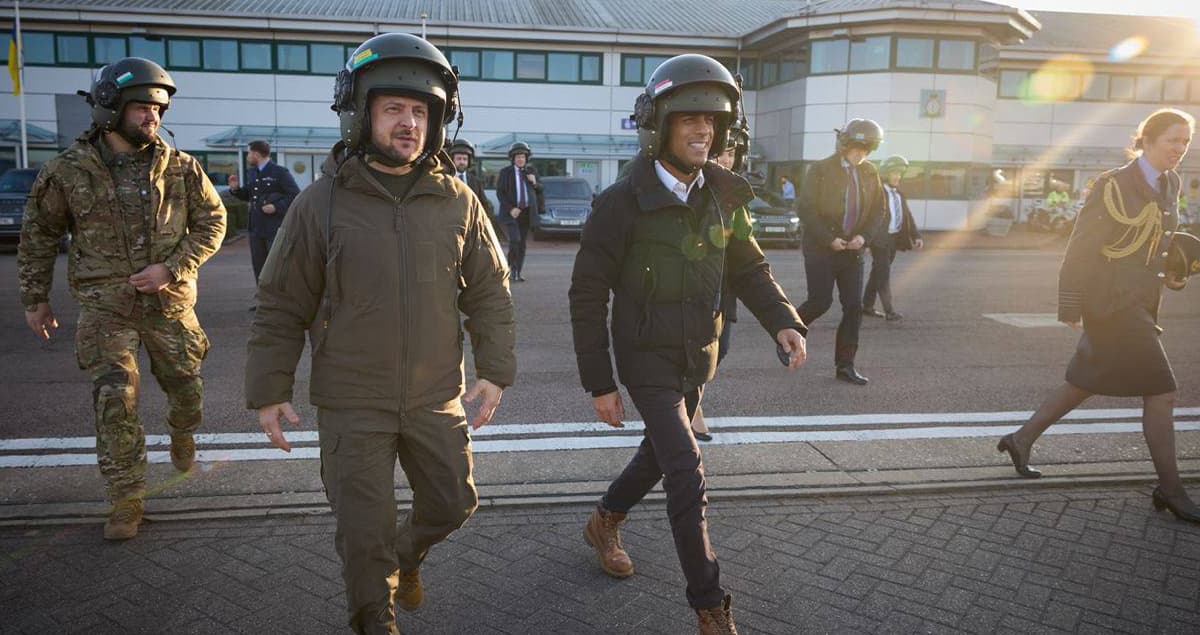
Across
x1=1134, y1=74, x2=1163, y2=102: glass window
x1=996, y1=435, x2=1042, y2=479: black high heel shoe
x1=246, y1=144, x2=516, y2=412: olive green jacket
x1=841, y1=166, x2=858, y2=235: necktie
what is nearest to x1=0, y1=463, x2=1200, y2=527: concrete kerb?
x1=996, y1=435, x2=1042, y2=479: black high heel shoe

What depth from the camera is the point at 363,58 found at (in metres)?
2.92

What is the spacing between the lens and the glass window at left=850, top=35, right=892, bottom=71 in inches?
1094

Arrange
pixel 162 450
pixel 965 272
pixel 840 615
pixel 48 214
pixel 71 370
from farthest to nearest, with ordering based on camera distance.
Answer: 1. pixel 965 272
2. pixel 71 370
3. pixel 162 450
4. pixel 48 214
5. pixel 840 615

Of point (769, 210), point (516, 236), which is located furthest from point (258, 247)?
point (769, 210)

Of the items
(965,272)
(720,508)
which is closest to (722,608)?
(720,508)

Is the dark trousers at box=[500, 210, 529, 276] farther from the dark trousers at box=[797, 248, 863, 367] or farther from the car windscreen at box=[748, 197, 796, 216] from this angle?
the car windscreen at box=[748, 197, 796, 216]

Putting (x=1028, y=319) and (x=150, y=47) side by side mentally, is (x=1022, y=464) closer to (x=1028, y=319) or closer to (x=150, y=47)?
(x=1028, y=319)

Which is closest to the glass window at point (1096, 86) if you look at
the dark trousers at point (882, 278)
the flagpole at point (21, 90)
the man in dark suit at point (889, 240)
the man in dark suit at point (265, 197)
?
the man in dark suit at point (889, 240)

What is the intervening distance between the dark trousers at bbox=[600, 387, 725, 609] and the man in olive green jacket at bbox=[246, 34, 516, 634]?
2.45 feet

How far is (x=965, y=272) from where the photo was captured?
1675 centimetres

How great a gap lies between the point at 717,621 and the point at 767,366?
203 inches

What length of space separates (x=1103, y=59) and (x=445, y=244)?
36.2 metres

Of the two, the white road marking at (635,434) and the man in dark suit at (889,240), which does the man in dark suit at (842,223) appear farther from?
the man in dark suit at (889,240)

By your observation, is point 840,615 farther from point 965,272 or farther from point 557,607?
point 965,272
